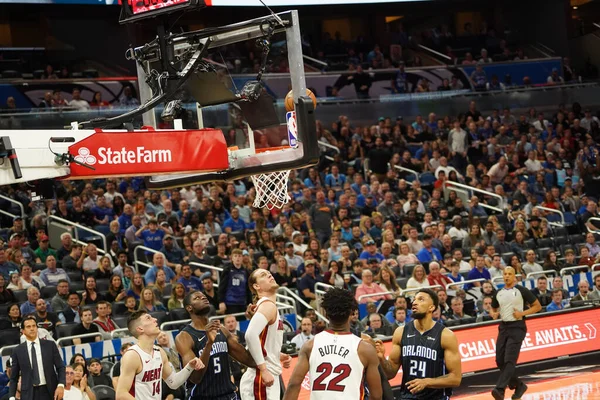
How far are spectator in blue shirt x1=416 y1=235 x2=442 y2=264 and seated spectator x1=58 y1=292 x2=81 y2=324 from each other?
663cm

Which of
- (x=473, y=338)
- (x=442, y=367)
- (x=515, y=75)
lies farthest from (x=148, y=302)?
(x=515, y=75)

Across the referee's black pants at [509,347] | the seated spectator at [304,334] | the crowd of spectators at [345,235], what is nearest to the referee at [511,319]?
the referee's black pants at [509,347]

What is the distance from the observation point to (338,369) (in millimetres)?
7012

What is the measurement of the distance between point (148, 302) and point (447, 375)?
7.29 m

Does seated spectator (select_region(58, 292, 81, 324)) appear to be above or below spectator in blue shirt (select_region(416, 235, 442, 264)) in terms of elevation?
above

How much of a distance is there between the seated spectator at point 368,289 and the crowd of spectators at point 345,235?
23 mm

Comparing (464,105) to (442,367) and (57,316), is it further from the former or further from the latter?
(442,367)

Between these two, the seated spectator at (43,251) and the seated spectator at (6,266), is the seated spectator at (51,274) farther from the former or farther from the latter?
the seated spectator at (43,251)

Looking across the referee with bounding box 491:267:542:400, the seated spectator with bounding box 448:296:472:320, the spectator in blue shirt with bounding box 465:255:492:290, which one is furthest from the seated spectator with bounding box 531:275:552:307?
the referee with bounding box 491:267:542:400

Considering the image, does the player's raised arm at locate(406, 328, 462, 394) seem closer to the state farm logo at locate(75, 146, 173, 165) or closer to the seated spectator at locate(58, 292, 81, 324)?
the state farm logo at locate(75, 146, 173, 165)

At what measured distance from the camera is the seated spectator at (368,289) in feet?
50.8

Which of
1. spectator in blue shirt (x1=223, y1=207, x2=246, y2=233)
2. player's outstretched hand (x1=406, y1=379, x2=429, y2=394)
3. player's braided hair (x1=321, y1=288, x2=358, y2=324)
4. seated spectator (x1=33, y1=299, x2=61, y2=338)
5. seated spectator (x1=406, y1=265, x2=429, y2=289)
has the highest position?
player's braided hair (x1=321, y1=288, x2=358, y2=324)

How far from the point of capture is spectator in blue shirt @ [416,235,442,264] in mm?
17734

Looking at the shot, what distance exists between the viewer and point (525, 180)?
22.7m
